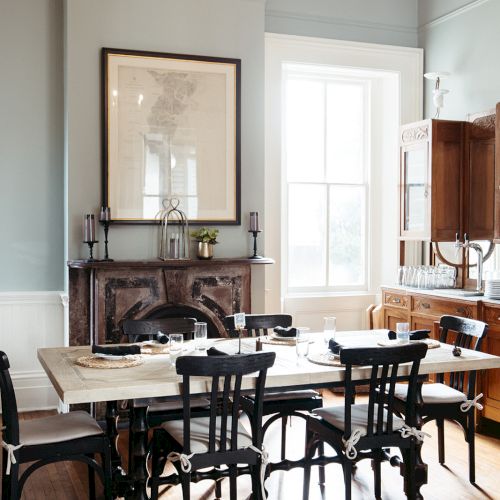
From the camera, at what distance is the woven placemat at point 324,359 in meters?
3.34

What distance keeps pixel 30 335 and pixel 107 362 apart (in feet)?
7.90

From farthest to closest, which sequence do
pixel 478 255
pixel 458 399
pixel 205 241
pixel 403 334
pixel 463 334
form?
pixel 478 255
pixel 205 241
pixel 463 334
pixel 458 399
pixel 403 334

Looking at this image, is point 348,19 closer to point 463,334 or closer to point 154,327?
point 463,334

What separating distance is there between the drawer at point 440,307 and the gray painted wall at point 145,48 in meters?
1.43

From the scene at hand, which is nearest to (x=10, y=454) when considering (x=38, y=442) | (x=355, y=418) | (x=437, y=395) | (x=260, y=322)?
(x=38, y=442)

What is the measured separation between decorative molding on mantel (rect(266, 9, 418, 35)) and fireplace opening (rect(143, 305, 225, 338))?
264cm

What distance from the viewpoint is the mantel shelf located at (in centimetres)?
498

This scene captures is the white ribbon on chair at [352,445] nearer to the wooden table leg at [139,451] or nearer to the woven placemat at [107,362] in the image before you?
the wooden table leg at [139,451]

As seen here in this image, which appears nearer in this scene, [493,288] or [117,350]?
[117,350]

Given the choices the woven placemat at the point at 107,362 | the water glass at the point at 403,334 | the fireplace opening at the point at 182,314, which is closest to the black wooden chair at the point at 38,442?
the woven placemat at the point at 107,362

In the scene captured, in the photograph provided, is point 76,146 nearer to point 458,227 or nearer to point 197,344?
point 197,344

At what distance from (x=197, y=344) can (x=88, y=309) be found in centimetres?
178

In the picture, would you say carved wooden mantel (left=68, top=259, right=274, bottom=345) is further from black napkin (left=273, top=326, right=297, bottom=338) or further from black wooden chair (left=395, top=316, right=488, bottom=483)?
black wooden chair (left=395, top=316, right=488, bottom=483)

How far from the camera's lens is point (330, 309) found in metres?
6.58
